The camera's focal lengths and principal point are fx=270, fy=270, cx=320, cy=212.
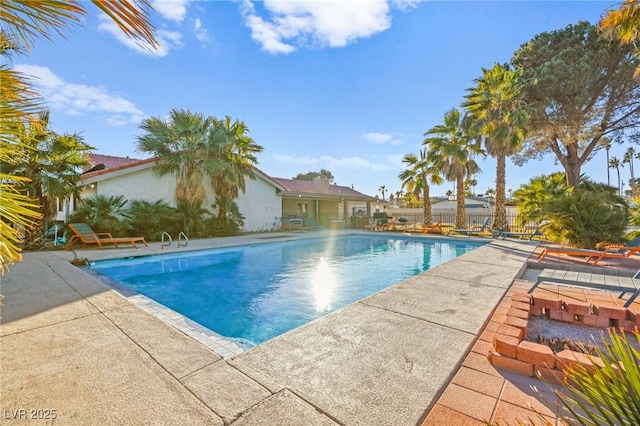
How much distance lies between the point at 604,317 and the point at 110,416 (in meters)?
5.22

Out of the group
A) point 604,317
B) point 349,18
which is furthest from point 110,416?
point 349,18

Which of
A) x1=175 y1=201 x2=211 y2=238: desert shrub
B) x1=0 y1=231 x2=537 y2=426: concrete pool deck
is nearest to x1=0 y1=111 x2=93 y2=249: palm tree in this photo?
x1=175 y1=201 x2=211 y2=238: desert shrub

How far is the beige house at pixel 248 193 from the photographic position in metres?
13.1

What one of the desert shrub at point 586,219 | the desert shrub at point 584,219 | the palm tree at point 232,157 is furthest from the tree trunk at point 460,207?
the palm tree at point 232,157

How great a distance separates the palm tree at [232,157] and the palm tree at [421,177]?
11.3 meters

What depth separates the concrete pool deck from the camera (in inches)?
78.6

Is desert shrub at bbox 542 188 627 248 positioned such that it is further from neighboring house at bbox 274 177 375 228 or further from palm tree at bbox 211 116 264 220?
palm tree at bbox 211 116 264 220

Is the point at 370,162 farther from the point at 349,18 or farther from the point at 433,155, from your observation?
the point at 349,18

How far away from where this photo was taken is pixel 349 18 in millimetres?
8102

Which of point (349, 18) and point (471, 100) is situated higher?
point (471, 100)

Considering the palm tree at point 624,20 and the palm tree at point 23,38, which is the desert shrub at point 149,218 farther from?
the palm tree at point 624,20

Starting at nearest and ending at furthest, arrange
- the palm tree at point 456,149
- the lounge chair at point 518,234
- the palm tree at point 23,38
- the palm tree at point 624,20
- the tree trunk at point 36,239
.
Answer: the palm tree at point 23,38
the palm tree at point 624,20
the tree trunk at point 36,239
the lounge chair at point 518,234
the palm tree at point 456,149

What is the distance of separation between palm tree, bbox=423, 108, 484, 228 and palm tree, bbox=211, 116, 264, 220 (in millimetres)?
11633

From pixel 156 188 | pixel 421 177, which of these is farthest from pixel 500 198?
pixel 156 188
